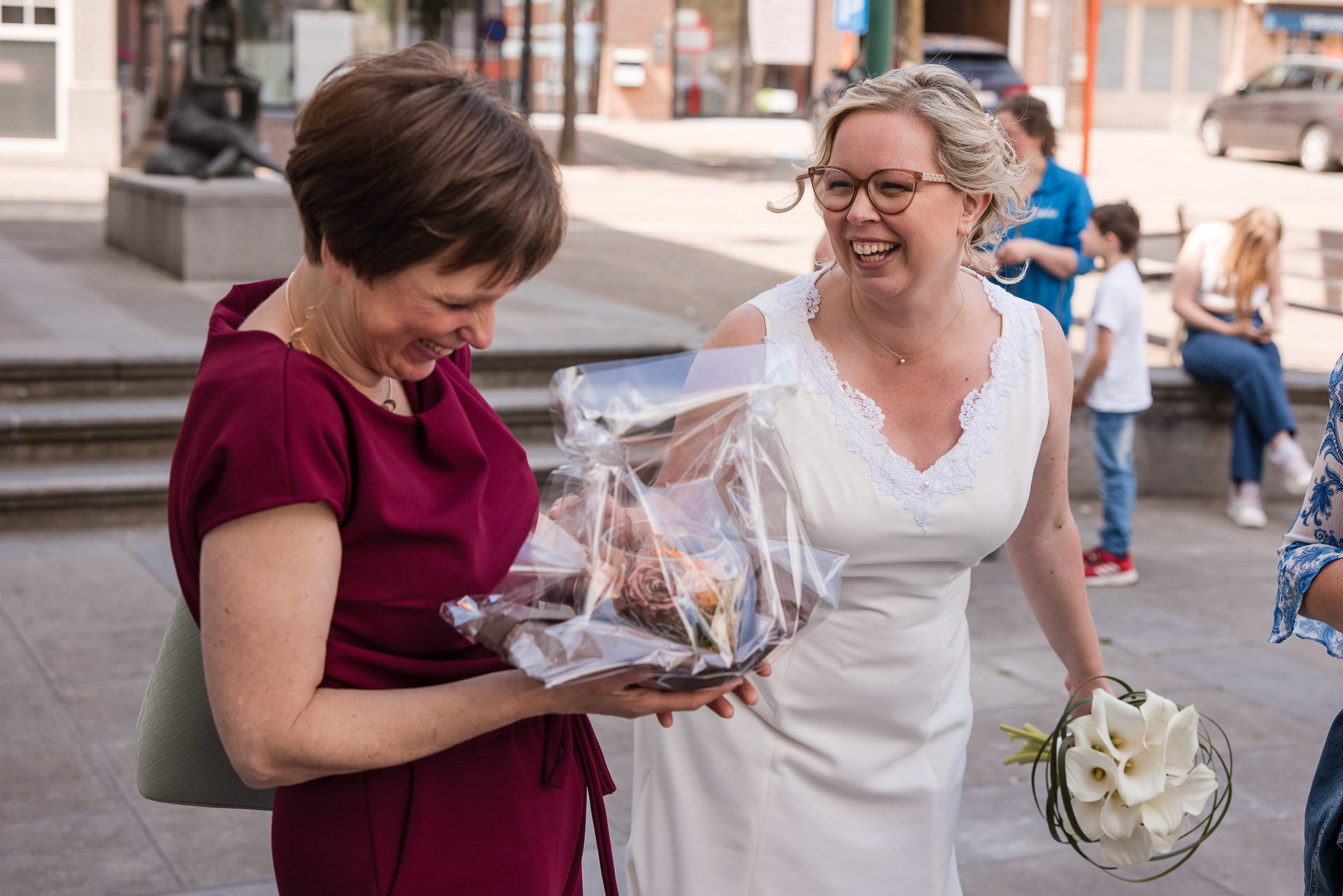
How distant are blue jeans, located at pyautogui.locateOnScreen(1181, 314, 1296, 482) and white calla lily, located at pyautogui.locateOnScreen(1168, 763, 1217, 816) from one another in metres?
6.17

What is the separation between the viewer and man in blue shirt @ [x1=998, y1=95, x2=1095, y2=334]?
6.45 meters

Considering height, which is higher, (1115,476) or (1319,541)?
(1319,541)

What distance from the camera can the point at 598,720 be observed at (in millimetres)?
5047

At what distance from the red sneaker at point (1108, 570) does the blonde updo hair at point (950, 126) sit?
14.8 feet

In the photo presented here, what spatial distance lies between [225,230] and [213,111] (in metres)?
1.97

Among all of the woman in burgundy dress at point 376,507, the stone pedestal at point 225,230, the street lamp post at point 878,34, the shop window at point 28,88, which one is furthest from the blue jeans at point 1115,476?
the shop window at point 28,88

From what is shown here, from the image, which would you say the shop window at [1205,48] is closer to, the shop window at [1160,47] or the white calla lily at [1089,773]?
the shop window at [1160,47]

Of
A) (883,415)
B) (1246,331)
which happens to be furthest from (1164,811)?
(1246,331)

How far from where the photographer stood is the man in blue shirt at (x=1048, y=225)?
645cm

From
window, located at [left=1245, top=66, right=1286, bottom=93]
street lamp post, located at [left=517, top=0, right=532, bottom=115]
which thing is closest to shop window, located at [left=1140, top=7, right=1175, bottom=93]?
window, located at [left=1245, top=66, right=1286, bottom=93]

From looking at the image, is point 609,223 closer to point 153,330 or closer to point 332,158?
point 153,330

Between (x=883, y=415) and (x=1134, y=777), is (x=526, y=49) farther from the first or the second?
(x=1134, y=777)

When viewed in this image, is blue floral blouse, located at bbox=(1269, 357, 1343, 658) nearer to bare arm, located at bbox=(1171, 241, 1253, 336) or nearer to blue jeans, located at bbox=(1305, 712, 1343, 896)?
blue jeans, located at bbox=(1305, 712, 1343, 896)

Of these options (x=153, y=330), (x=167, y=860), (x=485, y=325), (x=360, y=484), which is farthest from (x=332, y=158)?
(x=153, y=330)
